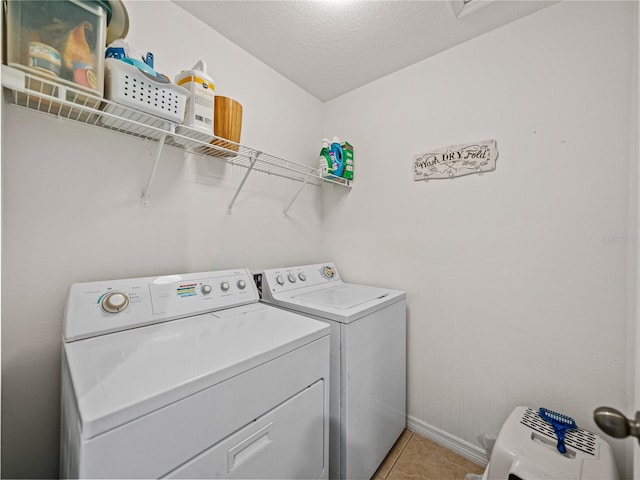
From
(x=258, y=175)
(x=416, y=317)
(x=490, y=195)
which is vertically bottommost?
(x=416, y=317)

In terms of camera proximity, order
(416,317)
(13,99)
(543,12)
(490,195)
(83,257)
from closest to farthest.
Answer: (13,99)
(83,257)
(543,12)
(490,195)
(416,317)

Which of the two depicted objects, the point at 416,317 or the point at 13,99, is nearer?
the point at 13,99

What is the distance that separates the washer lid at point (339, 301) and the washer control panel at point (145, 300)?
251mm

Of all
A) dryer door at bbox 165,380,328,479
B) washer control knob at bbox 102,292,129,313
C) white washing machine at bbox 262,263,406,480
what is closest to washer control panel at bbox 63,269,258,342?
washer control knob at bbox 102,292,129,313

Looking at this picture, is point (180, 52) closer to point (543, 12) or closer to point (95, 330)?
point (95, 330)

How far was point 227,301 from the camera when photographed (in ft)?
4.57

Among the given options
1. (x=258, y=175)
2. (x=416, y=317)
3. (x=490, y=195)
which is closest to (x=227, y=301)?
(x=258, y=175)

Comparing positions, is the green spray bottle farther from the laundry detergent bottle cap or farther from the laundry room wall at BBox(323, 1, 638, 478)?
the laundry room wall at BBox(323, 1, 638, 478)

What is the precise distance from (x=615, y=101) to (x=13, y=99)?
2.50 meters

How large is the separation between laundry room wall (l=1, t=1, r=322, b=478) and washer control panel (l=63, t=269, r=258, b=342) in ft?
0.50

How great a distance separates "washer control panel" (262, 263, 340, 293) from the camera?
65.5 inches

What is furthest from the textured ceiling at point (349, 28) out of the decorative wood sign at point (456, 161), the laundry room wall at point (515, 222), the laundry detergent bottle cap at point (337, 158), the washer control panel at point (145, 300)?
the washer control panel at point (145, 300)

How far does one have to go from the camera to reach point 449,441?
1.69 m

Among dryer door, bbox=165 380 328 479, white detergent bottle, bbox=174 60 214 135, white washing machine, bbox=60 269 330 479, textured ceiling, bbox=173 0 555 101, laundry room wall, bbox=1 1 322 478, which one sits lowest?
dryer door, bbox=165 380 328 479
